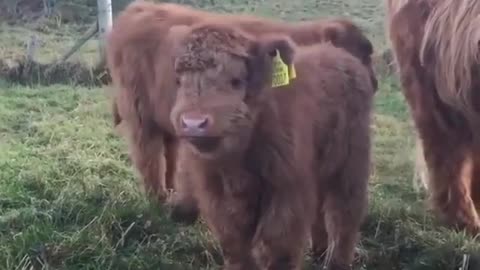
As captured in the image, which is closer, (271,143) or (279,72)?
(279,72)

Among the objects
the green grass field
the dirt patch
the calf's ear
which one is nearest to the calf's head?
the calf's ear

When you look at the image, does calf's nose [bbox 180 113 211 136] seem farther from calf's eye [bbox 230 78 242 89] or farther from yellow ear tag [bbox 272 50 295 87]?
yellow ear tag [bbox 272 50 295 87]

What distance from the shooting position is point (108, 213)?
4.75 meters

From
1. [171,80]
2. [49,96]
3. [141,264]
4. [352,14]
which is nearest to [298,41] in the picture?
[171,80]

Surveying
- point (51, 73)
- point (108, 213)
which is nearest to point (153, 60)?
point (108, 213)

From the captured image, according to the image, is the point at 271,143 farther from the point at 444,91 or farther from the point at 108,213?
the point at 444,91

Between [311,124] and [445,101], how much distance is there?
1.07 m

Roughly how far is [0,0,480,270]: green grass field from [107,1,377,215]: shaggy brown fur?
0.21 m

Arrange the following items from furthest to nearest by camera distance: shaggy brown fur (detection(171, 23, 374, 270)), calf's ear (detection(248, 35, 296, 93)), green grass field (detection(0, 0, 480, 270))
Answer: green grass field (detection(0, 0, 480, 270)) → calf's ear (detection(248, 35, 296, 93)) → shaggy brown fur (detection(171, 23, 374, 270))

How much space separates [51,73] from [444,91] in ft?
15.7

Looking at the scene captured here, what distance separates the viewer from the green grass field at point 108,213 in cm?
448

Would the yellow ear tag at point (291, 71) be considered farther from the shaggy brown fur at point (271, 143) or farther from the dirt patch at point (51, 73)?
the dirt patch at point (51, 73)

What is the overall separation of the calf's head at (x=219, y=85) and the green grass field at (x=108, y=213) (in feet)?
3.38

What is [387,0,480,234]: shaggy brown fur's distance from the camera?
474 centimetres
